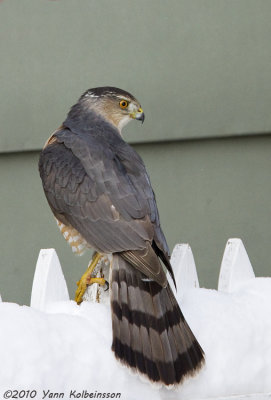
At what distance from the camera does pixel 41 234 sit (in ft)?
17.6

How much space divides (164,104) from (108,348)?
2.93 metres

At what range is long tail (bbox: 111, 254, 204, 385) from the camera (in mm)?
2457

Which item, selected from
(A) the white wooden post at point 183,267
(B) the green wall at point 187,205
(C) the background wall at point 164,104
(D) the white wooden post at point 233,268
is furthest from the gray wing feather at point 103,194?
(B) the green wall at point 187,205

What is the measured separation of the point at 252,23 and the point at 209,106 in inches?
22.9

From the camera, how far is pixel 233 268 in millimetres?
3125

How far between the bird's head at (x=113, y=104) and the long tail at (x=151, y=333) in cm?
116

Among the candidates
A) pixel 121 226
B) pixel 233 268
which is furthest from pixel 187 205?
pixel 121 226

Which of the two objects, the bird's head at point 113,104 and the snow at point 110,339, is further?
the bird's head at point 113,104

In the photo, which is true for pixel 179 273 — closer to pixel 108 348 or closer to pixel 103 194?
pixel 103 194

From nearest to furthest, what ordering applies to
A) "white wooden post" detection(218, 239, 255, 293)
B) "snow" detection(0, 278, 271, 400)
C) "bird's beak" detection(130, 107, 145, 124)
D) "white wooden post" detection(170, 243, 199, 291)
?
"snow" detection(0, 278, 271, 400)
"white wooden post" detection(170, 243, 199, 291)
"white wooden post" detection(218, 239, 255, 293)
"bird's beak" detection(130, 107, 145, 124)

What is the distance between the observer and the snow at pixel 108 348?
7.53ft

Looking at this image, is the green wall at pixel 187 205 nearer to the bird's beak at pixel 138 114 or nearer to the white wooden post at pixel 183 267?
the bird's beak at pixel 138 114

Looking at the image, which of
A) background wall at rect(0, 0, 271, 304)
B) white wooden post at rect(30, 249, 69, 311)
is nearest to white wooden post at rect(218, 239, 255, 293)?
white wooden post at rect(30, 249, 69, 311)

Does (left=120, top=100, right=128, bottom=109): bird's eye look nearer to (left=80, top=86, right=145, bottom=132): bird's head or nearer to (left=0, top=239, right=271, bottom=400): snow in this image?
(left=80, top=86, right=145, bottom=132): bird's head
